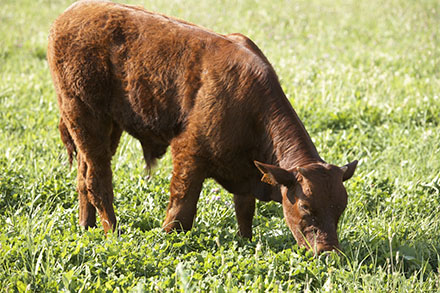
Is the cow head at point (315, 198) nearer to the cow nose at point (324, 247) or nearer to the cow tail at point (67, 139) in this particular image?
the cow nose at point (324, 247)

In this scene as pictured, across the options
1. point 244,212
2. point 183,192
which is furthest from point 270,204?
point 183,192

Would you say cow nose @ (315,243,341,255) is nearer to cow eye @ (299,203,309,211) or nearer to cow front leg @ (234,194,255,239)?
cow eye @ (299,203,309,211)

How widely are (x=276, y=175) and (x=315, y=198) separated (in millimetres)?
321

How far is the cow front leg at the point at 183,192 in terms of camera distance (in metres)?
4.53

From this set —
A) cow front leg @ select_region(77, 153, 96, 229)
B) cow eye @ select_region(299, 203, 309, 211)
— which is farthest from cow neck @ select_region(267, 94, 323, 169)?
cow front leg @ select_region(77, 153, 96, 229)

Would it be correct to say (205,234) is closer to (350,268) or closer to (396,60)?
(350,268)

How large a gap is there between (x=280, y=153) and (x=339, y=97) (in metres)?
4.38

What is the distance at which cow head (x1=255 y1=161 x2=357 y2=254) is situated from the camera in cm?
401

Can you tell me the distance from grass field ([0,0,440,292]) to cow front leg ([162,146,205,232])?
0.18m

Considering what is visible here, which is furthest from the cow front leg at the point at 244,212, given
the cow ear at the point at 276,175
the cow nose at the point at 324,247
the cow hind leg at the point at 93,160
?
the cow hind leg at the point at 93,160

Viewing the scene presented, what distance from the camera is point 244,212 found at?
4.95 meters

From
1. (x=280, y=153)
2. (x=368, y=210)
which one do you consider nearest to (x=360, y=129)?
(x=368, y=210)

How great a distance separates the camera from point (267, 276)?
4.03 meters

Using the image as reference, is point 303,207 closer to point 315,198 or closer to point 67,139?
point 315,198
